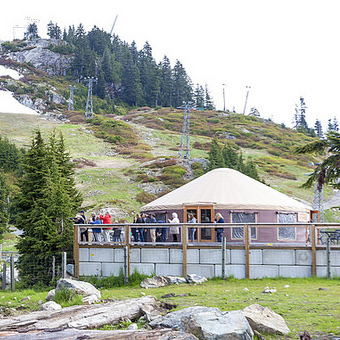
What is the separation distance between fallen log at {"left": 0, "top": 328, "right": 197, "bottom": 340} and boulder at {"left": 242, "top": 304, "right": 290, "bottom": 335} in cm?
117

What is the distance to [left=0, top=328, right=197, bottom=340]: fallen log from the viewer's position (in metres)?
6.05

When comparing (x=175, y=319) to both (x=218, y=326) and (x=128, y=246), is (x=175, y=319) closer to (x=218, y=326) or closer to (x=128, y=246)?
(x=218, y=326)

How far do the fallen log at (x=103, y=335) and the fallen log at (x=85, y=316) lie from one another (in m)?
0.35

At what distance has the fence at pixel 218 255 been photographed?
13.5 meters

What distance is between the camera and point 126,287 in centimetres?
1319

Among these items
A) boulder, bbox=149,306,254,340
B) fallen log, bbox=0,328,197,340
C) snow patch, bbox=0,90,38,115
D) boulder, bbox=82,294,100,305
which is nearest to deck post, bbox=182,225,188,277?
boulder, bbox=82,294,100,305

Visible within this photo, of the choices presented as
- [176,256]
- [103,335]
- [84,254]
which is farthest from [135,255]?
[103,335]

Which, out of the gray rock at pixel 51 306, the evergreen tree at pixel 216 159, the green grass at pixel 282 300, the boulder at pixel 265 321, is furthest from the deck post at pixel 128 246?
the evergreen tree at pixel 216 159

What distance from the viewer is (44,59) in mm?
127250

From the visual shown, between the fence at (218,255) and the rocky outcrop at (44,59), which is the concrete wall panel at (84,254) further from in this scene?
the rocky outcrop at (44,59)

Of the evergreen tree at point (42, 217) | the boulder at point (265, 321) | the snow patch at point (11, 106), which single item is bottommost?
the boulder at point (265, 321)

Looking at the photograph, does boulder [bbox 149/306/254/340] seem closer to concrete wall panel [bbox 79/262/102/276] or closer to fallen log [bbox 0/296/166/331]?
fallen log [bbox 0/296/166/331]

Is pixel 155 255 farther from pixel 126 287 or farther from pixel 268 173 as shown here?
pixel 268 173

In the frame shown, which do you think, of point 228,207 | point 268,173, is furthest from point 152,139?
point 228,207
